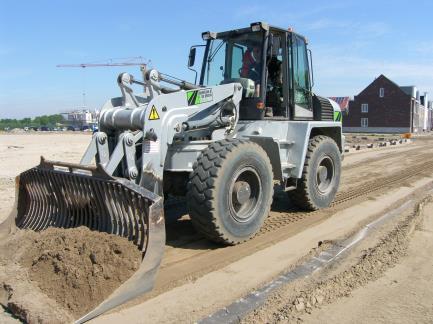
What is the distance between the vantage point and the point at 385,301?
3871 millimetres

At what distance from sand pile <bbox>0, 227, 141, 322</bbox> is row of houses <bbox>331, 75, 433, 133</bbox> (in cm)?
5489

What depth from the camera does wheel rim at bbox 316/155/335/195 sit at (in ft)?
24.3

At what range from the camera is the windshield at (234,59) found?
6.50 m

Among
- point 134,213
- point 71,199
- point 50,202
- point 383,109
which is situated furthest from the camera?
point 383,109

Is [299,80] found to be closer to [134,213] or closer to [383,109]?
[134,213]

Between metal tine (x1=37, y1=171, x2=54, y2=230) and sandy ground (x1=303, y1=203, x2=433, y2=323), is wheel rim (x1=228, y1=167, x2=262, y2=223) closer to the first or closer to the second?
sandy ground (x1=303, y1=203, x2=433, y2=323)

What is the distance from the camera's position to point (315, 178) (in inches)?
278

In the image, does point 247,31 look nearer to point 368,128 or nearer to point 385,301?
point 385,301

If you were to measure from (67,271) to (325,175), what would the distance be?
4890 millimetres

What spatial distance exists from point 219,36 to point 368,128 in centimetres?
5595

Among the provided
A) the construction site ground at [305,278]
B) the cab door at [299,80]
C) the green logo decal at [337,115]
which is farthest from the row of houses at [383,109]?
the construction site ground at [305,278]

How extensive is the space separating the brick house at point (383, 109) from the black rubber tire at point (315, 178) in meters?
52.2

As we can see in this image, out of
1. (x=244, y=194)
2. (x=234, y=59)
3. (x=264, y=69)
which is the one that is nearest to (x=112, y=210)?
(x=244, y=194)

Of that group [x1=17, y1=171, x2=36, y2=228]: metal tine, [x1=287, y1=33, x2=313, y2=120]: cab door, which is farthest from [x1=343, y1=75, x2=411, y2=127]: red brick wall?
[x1=17, y1=171, x2=36, y2=228]: metal tine
